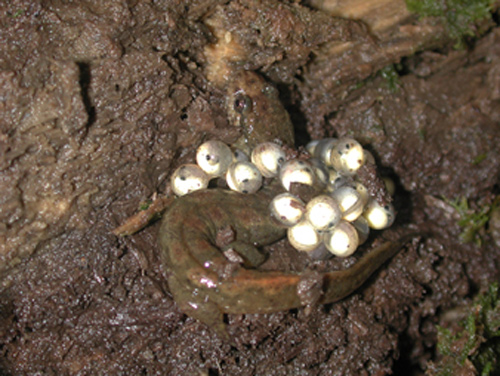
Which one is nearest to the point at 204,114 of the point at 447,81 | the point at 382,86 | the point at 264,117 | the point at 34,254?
the point at 264,117

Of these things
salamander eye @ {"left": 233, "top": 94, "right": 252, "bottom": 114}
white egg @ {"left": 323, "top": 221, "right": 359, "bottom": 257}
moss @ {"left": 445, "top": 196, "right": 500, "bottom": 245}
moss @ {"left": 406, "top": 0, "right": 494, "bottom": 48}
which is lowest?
moss @ {"left": 445, "top": 196, "right": 500, "bottom": 245}

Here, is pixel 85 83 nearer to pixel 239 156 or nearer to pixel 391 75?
pixel 239 156

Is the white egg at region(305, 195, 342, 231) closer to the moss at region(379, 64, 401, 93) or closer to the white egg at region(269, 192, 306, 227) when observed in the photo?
the white egg at region(269, 192, 306, 227)

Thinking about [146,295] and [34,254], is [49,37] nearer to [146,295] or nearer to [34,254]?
[34,254]

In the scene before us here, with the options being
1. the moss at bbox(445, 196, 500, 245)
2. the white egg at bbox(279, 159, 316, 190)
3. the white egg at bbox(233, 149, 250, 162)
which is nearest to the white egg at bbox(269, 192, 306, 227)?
the white egg at bbox(279, 159, 316, 190)

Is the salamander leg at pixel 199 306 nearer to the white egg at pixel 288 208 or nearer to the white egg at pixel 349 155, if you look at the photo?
the white egg at pixel 288 208

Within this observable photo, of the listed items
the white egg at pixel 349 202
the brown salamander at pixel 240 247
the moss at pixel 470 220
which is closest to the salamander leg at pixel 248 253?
the brown salamander at pixel 240 247

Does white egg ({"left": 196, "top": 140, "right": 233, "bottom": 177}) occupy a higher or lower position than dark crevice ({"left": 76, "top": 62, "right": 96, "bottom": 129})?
lower
